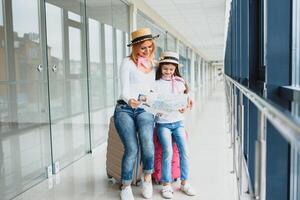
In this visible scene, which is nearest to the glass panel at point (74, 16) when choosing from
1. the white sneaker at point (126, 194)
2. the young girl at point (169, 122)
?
the young girl at point (169, 122)

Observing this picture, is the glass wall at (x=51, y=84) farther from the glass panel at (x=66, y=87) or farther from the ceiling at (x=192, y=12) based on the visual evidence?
the ceiling at (x=192, y=12)

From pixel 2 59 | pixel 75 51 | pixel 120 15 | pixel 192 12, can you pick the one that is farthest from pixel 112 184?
pixel 192 12

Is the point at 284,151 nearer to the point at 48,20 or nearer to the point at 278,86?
the point at 278,86

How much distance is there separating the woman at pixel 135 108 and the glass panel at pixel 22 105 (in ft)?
3.26

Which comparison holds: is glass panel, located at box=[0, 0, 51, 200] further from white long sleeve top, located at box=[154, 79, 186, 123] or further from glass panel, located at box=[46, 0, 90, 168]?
white long sleeve top, located at box=[154, 79, 186, 123]

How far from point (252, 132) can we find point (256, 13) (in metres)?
1.08

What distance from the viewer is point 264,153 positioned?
3.19 feet

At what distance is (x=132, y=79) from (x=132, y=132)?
0.45m

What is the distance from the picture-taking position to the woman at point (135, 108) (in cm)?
286

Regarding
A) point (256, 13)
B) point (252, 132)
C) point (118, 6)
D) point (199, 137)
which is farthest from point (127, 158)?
point (118, 6)

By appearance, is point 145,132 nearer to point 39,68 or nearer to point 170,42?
point 39,68

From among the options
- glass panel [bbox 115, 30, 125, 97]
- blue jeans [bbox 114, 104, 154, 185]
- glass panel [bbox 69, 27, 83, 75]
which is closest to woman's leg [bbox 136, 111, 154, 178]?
blue jeans [bbox 114, 104, 154, 185]

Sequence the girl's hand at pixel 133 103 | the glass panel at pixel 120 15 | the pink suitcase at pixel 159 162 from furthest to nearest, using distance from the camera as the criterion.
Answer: the glass panel at pixel 120 15 < the pink suitcase at pixel 159 162 < the girl's hand at pixel 133 103

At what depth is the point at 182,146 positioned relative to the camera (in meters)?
3.12
